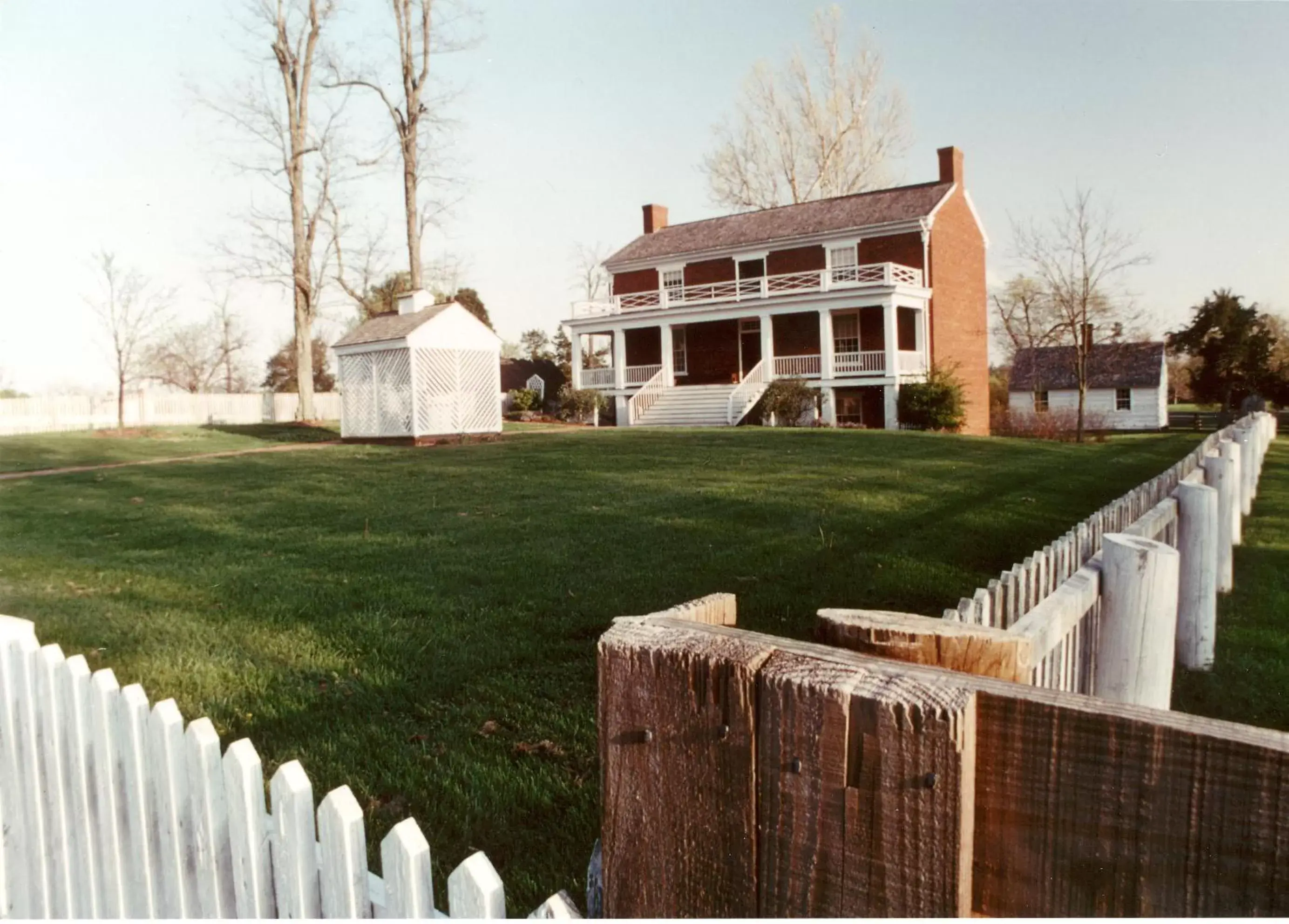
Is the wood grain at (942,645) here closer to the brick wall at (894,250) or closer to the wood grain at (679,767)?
the wood grain at (679,767)

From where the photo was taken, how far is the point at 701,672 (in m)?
1.09

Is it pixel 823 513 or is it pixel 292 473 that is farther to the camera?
pixel 292 473

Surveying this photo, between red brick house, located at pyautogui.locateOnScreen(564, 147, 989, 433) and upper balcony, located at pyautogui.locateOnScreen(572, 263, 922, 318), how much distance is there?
0.07m

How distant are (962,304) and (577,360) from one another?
14.3m

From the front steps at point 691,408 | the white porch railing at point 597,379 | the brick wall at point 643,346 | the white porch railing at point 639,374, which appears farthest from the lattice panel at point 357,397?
the brick wall at point 643,346

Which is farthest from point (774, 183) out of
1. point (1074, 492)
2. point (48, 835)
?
point (48, 835)

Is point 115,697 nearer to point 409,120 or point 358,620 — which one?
point 358,620

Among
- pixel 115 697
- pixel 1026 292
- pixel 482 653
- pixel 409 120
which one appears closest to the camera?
pixel 115 697

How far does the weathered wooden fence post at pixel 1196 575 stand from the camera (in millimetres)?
4914

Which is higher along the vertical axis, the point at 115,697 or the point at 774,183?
the point at 774,183

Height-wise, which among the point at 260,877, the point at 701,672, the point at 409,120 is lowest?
the point at 260,877

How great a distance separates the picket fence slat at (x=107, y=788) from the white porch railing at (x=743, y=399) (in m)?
25.1

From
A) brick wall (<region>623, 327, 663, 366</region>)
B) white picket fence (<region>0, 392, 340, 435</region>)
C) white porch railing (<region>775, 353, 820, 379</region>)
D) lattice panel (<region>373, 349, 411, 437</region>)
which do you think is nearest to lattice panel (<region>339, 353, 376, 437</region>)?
lattice panel (<region>373, 349, 411, 437</region>)

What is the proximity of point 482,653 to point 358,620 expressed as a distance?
3.53ft
